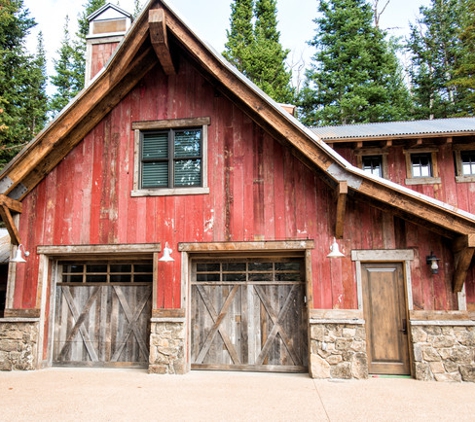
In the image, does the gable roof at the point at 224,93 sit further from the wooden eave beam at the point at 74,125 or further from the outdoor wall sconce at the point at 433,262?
the outdoor wall sconce at the point at 433,262

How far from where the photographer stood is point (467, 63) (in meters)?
20.2

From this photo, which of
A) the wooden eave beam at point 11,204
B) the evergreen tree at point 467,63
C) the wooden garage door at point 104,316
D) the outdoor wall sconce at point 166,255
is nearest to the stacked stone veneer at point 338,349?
the outdoor wall sconce at point 166,255

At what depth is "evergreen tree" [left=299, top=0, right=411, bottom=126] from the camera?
20531 millimetres

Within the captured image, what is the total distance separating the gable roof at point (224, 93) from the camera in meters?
7.18

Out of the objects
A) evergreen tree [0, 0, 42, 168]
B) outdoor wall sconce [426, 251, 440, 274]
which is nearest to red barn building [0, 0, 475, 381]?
outdoor wall sconce [426, 251, 440, 274]

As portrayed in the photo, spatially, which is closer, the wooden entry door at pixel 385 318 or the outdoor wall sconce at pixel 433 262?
the outdoor wall sconce at pixel 433 262

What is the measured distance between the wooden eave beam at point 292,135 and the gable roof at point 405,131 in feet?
8.82

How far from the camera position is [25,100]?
2002cm

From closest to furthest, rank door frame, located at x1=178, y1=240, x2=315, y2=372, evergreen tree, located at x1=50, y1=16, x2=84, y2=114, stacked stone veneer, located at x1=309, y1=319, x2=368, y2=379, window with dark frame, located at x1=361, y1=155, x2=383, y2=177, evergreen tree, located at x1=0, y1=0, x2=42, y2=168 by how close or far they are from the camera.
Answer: stacked stone veneer, located at x1=309, y1=319, x2=368, y2=379 < door frame, located at x1=178, y1=240, x2=315, y2=372 < window with dark frame, located at x1=361, y1=155, x2=383, y2=177 < evergreen tree, located at x1=0, y1=0, x2=42, y2=168 < evergreen tree, located at x1=50, y1=16, x2=84, y2=114

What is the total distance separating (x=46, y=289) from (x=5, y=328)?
102cm

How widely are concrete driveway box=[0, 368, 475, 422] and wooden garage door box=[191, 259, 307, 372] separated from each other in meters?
0.40

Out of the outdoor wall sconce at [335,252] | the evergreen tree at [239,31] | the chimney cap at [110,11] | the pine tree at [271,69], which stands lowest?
the outdoor wall sconce at [335,252]

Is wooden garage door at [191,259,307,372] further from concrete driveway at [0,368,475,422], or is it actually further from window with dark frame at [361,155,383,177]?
window with dark frame at [361,155,383,177]

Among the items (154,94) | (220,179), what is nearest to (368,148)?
(220,179)
